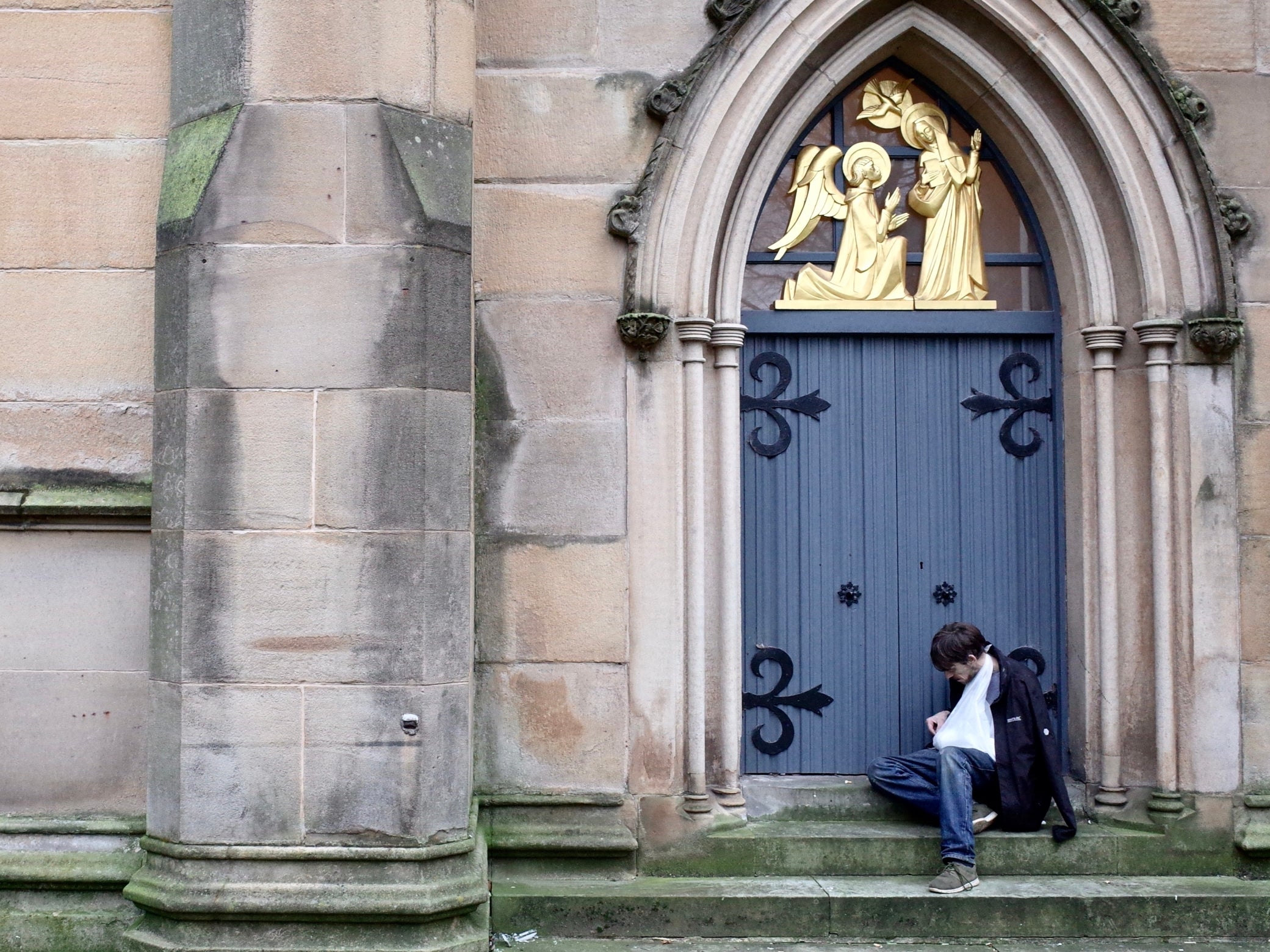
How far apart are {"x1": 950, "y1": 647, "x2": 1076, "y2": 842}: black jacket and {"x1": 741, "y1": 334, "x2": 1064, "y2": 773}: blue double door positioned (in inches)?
19.7

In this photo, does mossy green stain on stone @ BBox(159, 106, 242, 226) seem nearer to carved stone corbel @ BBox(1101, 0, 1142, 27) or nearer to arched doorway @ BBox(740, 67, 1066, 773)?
arched doorway @ BBox(740, 67, 1066, 773)

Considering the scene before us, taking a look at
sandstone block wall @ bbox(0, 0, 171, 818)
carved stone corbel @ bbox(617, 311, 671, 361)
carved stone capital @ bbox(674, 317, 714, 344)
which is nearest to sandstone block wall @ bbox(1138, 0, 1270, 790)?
carved stone capital @ bbox(674, 317, 714, 344)

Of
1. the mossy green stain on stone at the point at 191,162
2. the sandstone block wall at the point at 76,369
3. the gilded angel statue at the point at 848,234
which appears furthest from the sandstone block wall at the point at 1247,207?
the sandstone block wall at the point at 76,369

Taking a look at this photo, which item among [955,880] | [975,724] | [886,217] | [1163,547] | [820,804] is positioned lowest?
[955,880]

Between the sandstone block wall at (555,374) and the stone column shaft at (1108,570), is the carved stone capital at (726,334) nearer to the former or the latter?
the sandstone block wall at (555,374)

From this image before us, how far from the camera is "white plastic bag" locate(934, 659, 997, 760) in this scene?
5.39m

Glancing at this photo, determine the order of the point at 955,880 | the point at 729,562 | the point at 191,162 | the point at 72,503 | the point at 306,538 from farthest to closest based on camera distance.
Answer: the point at 729,562
the point at 955,880
the point at 72,503
the point at 191,162
the point at 306,538

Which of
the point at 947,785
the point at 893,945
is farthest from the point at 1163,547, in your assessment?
the point at 893,945

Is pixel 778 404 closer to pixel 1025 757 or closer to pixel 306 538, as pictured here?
pixel 1025 757

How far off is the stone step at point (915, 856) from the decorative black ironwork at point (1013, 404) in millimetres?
1781

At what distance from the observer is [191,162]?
15.8 ft

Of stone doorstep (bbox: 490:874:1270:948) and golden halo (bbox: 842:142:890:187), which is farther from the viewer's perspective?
golden halo (bbox: 842:142:890:187)

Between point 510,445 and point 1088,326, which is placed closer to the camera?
point 510,445

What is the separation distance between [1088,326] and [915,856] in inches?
→ 98.7
